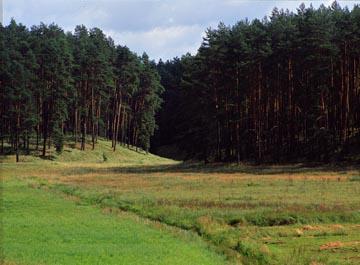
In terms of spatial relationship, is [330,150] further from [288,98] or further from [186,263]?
[186,263]

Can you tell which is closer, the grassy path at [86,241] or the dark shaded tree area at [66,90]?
the grassy path at [86,241]

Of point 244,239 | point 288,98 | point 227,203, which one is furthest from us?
point 288,98

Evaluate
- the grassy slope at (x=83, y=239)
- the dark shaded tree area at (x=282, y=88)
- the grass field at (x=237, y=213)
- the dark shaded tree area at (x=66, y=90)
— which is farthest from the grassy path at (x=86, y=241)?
the dark shaded tree area at (x=66, y=90)

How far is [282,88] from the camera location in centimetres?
8200

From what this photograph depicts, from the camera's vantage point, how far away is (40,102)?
98.8m

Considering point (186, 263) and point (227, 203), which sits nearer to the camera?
point (186, 263)

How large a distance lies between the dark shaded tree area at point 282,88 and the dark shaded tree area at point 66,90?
76.1ft

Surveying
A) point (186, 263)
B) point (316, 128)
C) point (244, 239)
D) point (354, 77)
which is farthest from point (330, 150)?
point (186, 263)

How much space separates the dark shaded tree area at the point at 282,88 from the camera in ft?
236

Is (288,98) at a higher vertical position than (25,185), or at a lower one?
higher

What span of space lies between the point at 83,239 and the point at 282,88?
64.6 meters

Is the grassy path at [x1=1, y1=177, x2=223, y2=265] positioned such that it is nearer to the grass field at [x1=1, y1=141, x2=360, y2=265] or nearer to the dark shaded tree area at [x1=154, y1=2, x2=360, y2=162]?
the grass field at [x1=1, y1=141, x2=360, y2=265]

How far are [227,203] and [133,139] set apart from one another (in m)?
108

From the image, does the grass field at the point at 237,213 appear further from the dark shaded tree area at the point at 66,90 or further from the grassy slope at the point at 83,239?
the dark shaded tree area at the point at 66,90
